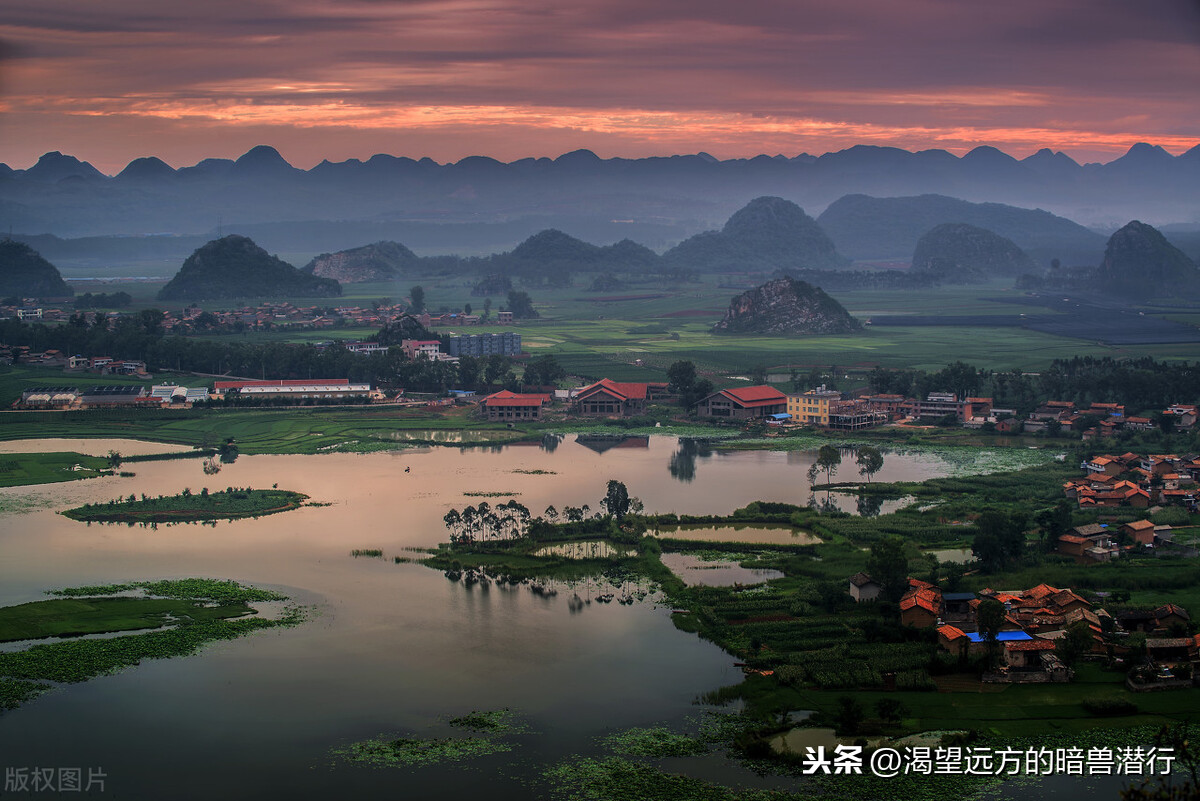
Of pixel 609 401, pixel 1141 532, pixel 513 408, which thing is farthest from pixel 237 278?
pixel 1141 532

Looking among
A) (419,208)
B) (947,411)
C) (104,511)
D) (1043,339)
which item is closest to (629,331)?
(1043,339)

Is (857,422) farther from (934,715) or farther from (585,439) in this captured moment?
(934,715)

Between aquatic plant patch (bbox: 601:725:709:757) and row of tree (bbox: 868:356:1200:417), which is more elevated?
row of tree (bbox: 868:356:1200:417)

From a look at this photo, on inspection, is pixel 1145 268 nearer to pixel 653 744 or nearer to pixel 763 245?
pixel 763 245

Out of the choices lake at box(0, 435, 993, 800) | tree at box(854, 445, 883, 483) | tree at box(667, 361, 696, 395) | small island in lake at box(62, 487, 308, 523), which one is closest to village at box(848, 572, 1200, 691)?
lake at box(0, 435, 993, 800)

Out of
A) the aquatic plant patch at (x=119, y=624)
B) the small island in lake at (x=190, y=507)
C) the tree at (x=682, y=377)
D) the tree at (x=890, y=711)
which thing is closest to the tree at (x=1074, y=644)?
the tree at (x=890, y=711)

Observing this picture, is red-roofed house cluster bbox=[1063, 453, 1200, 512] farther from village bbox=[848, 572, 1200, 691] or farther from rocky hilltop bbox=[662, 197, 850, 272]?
rocky hilltop bbox=[662, 197, 850, 272]

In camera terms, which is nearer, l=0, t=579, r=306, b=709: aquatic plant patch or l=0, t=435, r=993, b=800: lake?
l=0, t=435, r=993, b=800: lake

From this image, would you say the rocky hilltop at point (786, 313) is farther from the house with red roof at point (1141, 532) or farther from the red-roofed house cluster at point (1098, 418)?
the house with red roof at point (1141, 532)
